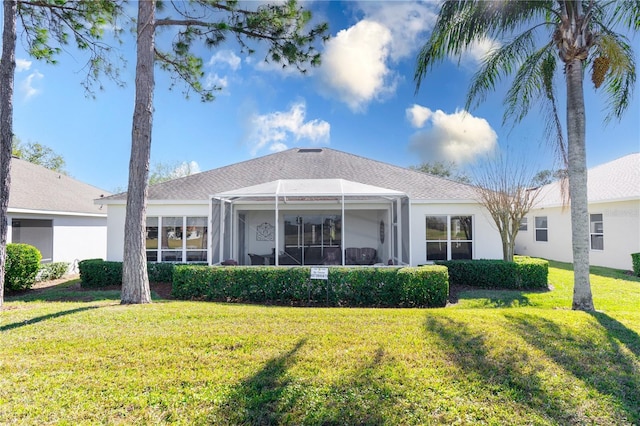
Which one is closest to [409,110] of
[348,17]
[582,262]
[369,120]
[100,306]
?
[369,120]

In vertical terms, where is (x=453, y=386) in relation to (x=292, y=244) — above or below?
below

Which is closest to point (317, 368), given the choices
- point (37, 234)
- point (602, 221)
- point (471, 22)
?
point (471, 22)

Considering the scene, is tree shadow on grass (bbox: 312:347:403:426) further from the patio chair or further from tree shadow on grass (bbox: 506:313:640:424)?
the patio chair

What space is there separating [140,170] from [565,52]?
35.0 ft

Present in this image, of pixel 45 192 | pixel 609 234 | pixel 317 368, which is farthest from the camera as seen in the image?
pixel 45 192

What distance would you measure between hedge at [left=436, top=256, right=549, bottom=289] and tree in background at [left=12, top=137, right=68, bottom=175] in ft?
140

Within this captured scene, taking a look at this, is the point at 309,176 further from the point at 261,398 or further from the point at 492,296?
the point at 261,398

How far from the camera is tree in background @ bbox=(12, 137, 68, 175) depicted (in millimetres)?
34531

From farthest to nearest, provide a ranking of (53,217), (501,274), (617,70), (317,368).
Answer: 1. (53,217)
2. (501,274)
3. (617,70)
4. (317,368)

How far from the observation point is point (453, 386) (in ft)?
12.2

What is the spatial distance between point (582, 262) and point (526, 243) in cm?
1552

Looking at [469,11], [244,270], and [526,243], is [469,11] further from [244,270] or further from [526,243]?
[526,243]

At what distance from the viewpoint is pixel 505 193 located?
1304 cm

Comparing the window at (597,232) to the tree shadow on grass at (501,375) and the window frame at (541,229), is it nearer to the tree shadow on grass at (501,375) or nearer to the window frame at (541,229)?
the window frame at (541,229)
